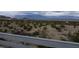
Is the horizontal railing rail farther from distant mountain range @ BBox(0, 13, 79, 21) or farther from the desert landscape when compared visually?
distant mountain range @ BBox(0, 13, 79, 21)

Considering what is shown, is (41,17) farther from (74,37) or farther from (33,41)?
(74,37)

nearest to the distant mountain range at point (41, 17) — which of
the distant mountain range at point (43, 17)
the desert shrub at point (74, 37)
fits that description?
the distant mountain range at point (43, 17)

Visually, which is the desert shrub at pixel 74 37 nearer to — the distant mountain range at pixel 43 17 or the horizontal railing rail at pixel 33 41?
the horizontal railing rail at pixel 33 41

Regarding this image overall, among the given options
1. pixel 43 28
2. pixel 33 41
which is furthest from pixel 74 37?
pixel 33 41

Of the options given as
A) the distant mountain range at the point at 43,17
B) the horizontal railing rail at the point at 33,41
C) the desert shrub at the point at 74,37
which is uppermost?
the distant mountain range at the point at 43,17

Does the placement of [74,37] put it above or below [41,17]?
below

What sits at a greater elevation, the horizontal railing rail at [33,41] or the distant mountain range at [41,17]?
the distant mountain range at [41,17]
